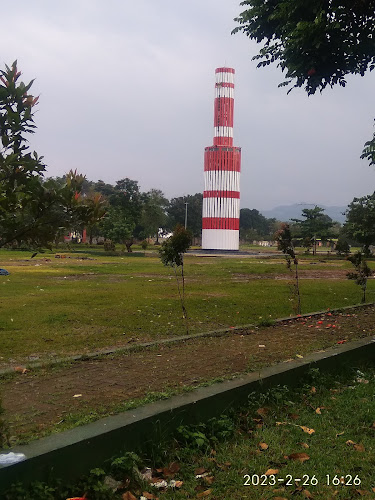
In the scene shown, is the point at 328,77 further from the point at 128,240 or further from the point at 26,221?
the point at 128,240

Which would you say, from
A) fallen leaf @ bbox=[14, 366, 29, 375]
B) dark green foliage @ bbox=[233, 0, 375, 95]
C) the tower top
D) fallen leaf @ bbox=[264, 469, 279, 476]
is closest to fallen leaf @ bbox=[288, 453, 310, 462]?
fallen leaf @ bbox=[264, 469, 279, 476]

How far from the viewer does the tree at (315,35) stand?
6857 millimetres

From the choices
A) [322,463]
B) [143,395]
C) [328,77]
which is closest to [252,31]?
[328,77]

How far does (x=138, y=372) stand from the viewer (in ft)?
15.8

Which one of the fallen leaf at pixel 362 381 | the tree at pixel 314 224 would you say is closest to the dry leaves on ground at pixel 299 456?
the fallen leaf at pixel 362 381

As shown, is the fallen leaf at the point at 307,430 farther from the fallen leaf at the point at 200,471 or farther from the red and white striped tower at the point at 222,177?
the red and white striped tower at the point at 222,177

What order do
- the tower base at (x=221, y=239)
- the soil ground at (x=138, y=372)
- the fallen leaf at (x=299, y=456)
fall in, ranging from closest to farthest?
the fallen leaf at (x=299, y=456) → the soil ground at (x=138, y=372) → the tower base at (x=221, y=239)

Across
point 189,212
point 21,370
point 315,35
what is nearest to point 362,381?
point 21,370

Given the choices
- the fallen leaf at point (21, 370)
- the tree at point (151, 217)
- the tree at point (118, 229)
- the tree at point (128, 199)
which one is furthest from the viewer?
the tree at point (151, 217)

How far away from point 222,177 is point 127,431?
53.9 metres

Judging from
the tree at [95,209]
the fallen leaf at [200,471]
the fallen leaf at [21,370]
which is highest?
the tree at [95,209]

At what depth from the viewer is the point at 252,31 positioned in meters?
8.16

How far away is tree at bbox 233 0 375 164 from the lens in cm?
686

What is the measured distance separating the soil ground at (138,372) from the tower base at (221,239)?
49398mm
